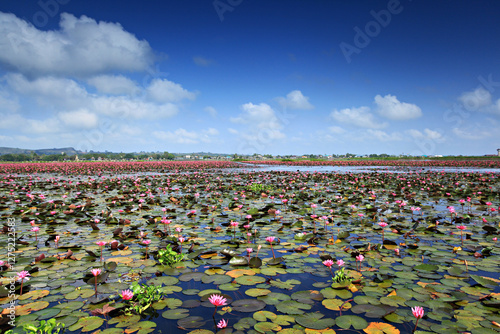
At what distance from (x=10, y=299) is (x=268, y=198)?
29.2ft

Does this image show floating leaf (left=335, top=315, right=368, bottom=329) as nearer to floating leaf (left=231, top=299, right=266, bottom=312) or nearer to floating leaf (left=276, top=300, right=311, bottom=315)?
floating leaf (left=276, top=300, right=311, bottom=315)

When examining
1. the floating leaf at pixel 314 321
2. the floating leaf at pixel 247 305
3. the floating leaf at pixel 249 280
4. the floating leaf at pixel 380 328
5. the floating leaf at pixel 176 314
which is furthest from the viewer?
the floating leaf at pixel 249 280

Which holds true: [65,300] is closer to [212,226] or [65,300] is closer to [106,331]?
[106,331]

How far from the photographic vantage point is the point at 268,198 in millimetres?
11156

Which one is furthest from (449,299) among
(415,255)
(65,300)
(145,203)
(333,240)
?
(145,203)

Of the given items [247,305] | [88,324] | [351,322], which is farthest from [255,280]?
[88,324]

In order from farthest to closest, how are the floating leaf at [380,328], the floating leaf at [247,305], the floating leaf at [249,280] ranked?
1. the floating leaf at [249,280]
2. the floating leaf at [247,305]
3. the floating leaf at [380,328]

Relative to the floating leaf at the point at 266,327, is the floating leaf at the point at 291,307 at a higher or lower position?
higher

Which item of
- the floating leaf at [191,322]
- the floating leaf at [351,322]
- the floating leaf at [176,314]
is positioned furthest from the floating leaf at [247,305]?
the floating leaf at [351,322]

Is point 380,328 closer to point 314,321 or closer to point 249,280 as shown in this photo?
point 314,321

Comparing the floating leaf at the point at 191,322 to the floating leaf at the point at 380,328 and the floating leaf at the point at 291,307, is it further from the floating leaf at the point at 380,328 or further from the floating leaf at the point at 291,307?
the floating leaf at the point at 380,328

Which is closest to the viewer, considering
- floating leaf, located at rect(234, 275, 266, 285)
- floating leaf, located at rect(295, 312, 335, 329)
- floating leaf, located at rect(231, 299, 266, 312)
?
floating leaf, located at rect(295, 312, 335, 329)

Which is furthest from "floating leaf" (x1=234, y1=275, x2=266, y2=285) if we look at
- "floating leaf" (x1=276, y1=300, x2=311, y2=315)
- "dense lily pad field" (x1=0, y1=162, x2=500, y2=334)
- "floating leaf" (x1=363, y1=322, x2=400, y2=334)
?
"floating leaf" (x1=363, y1=322, x2=400, y2=334)

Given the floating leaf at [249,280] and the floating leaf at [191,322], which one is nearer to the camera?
the floating leaf at [191,322]
